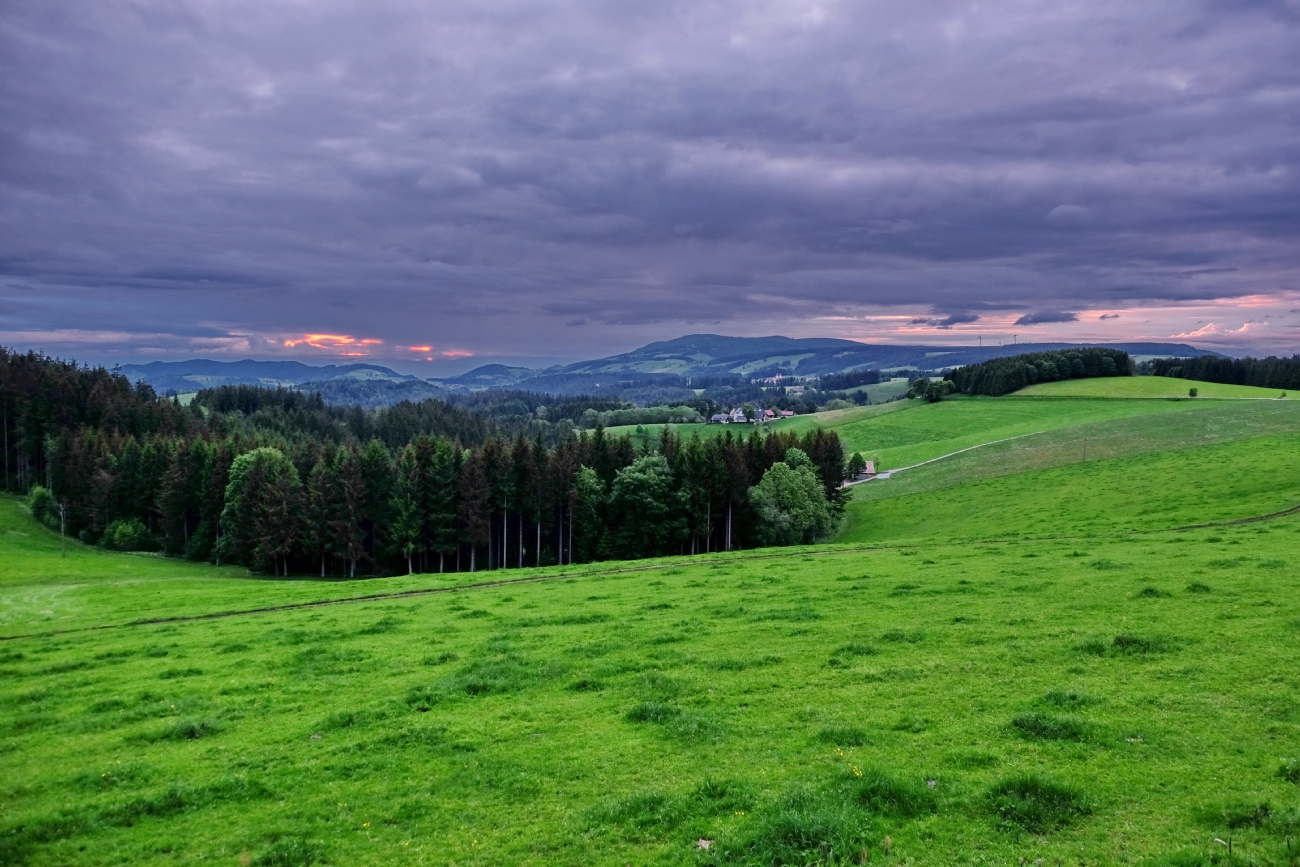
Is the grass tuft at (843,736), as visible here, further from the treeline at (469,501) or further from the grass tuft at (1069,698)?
the treeline at (469,501)

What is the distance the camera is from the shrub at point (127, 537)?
9050 centimetres

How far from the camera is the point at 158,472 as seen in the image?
95.8m

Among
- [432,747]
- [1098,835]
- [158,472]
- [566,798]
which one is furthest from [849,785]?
[158,472]

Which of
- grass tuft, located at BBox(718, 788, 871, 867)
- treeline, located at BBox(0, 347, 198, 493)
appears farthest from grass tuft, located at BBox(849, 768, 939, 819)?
treeline, located at BBox(0, 347, 198, 493)

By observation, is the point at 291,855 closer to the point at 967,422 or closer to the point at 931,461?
the point at 931,461

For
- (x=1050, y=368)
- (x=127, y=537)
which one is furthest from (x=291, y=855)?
(x=1050, y=368)

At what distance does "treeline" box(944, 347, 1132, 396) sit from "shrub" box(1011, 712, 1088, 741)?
185m

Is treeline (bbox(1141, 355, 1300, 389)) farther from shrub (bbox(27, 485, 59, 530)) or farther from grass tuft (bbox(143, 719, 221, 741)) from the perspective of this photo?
shrub (bbox(27, 485, 59, 530))

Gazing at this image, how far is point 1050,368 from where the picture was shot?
186 meters

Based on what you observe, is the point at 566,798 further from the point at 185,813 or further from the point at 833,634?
the point at 833,634

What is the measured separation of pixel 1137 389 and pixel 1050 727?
591 ft

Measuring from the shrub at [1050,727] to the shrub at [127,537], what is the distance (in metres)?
108

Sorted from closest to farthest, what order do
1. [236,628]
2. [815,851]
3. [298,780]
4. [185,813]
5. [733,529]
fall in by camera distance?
[815,851], [185,813], [298,780], [236,628], [733,529]

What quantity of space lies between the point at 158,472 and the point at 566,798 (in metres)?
107
